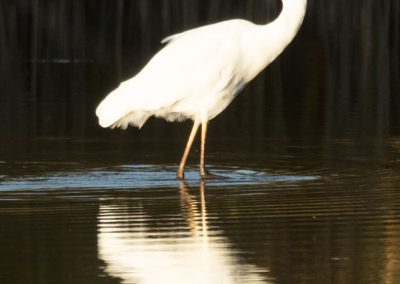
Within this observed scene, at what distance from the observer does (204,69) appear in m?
12.6

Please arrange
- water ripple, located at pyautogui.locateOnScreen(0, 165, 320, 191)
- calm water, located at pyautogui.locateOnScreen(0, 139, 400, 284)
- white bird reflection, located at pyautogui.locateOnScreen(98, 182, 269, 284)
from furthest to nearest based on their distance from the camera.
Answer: water ripple, located at pyautogui.locateOnScreen(0, 165, 320, 191), calm water, located at pyautogui.locateOnScreen(0, 139, 400, 284), white bird reflection, located at pyautogui.locateOnScreen(98, 182, 269, 284)

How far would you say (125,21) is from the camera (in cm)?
3094

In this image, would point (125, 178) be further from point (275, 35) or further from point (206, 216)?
point (206, 216)

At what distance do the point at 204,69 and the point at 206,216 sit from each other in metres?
2.85

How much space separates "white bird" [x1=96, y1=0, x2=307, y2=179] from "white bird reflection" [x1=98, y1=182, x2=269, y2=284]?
8.32 ft

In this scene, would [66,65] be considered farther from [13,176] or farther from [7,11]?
[13,176]

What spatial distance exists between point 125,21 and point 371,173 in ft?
63.5

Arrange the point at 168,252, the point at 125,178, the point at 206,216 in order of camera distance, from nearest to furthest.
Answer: the point at 168,252, the point at 206,216, the point at 125,178

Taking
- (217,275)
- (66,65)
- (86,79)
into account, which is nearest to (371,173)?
(217,275)

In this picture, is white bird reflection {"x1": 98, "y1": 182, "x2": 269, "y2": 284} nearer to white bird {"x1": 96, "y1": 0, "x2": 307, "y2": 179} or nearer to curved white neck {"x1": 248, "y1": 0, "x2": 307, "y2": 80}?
white bird {"x1": 96, "y1": 0, "x2": 307, "y2": 179}

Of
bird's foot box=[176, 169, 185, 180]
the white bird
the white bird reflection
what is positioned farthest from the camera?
the white bird

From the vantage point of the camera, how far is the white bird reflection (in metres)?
7.78

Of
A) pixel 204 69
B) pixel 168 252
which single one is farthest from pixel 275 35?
pixel 168 252

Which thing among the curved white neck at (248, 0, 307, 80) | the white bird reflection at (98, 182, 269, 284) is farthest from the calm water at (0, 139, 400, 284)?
the curved white neck at (248, 0, 307, 80)
